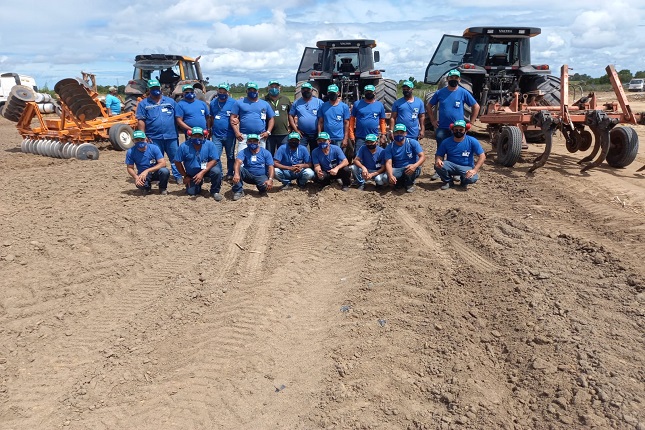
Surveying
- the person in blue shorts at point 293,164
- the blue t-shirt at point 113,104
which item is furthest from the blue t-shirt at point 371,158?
the blue t-shirt at point 113,104

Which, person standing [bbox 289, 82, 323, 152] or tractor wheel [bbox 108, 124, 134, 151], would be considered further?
tractor wheel [bbox 108, 124, 134, 151]

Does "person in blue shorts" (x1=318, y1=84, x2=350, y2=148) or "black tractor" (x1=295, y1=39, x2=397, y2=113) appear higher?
"black tractor" (x1=295, y1=39, x2=397, y2=113)

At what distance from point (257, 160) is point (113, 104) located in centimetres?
743

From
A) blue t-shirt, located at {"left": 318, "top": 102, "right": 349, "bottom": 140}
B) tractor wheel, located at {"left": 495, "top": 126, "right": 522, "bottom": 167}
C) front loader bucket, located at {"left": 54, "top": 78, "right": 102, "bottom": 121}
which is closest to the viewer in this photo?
blue t-shirt, located at {"left": 318, "top": 102, "right": 349, "bottom": 140}

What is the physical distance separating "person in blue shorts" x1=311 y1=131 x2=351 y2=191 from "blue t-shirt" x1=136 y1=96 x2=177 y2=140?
6.80ft

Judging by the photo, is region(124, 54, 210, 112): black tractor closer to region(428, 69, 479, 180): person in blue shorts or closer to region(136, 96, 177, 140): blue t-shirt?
region(136, 96, 177, 140): blue t-shirt

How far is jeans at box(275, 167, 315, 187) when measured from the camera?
7105 millimetres

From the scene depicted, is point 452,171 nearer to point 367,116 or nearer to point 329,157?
point 367,116

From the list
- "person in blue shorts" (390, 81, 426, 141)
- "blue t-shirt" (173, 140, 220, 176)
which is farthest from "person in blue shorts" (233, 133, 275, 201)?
"person in blue shorts" (390, 81, 426, 141)

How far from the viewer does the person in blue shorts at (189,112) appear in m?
7.45

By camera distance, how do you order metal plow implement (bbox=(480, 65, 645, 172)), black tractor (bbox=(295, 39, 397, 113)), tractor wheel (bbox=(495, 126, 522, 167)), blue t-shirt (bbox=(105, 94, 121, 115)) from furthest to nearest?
blue t-shirt (bbox=(105, 94, 121, 115)), black tractor (bbox=(295, 39, 397, 113)), tractor wheel (bbox=(495, 126, 522, 167)), metal plow implement (bbox=(480, 65, 645, 172))

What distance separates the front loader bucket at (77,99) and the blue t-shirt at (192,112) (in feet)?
11.7

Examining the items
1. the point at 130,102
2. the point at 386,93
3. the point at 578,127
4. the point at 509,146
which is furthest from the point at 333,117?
the point at 130,102

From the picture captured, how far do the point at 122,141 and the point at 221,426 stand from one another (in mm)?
9150
